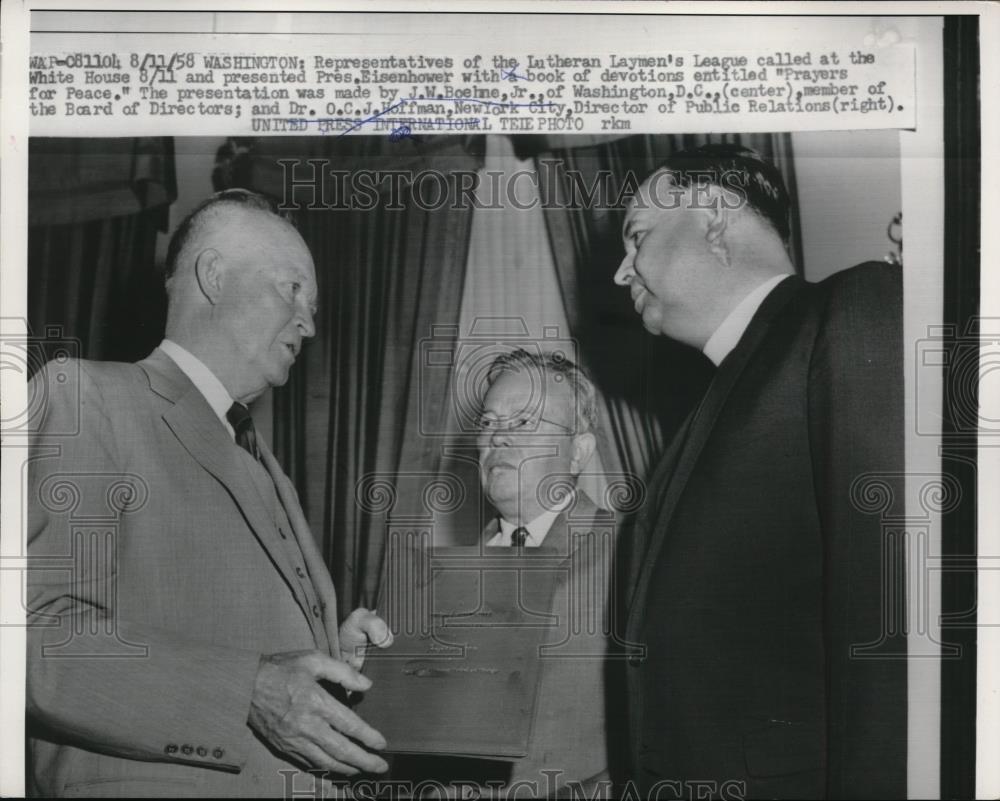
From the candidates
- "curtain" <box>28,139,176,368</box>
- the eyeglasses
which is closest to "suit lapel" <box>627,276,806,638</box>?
the eyeglasses

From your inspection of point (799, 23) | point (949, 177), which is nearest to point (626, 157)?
point (799, 23)

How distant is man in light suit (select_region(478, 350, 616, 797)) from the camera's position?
2.16 meters

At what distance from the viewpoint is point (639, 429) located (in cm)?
219

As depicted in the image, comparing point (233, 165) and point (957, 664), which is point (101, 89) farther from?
point (957, 664)

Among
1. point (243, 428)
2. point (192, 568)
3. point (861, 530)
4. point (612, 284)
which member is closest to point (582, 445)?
point (612, 284)

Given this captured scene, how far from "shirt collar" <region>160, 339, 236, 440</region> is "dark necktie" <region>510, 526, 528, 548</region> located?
624mm

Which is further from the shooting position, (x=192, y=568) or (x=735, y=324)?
(x=735, y=324)

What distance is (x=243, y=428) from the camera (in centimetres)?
218

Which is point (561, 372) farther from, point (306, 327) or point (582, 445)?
point (306, 327)

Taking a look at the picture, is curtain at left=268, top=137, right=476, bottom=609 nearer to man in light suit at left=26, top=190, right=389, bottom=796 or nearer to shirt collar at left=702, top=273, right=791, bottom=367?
man in light suit at left=26, top=190, right=389, bottom=796

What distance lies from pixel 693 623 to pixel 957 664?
592 mm

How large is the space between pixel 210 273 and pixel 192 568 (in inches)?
24.3

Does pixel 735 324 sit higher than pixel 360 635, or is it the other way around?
pixel 735 324

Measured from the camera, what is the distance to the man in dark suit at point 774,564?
215 cm
